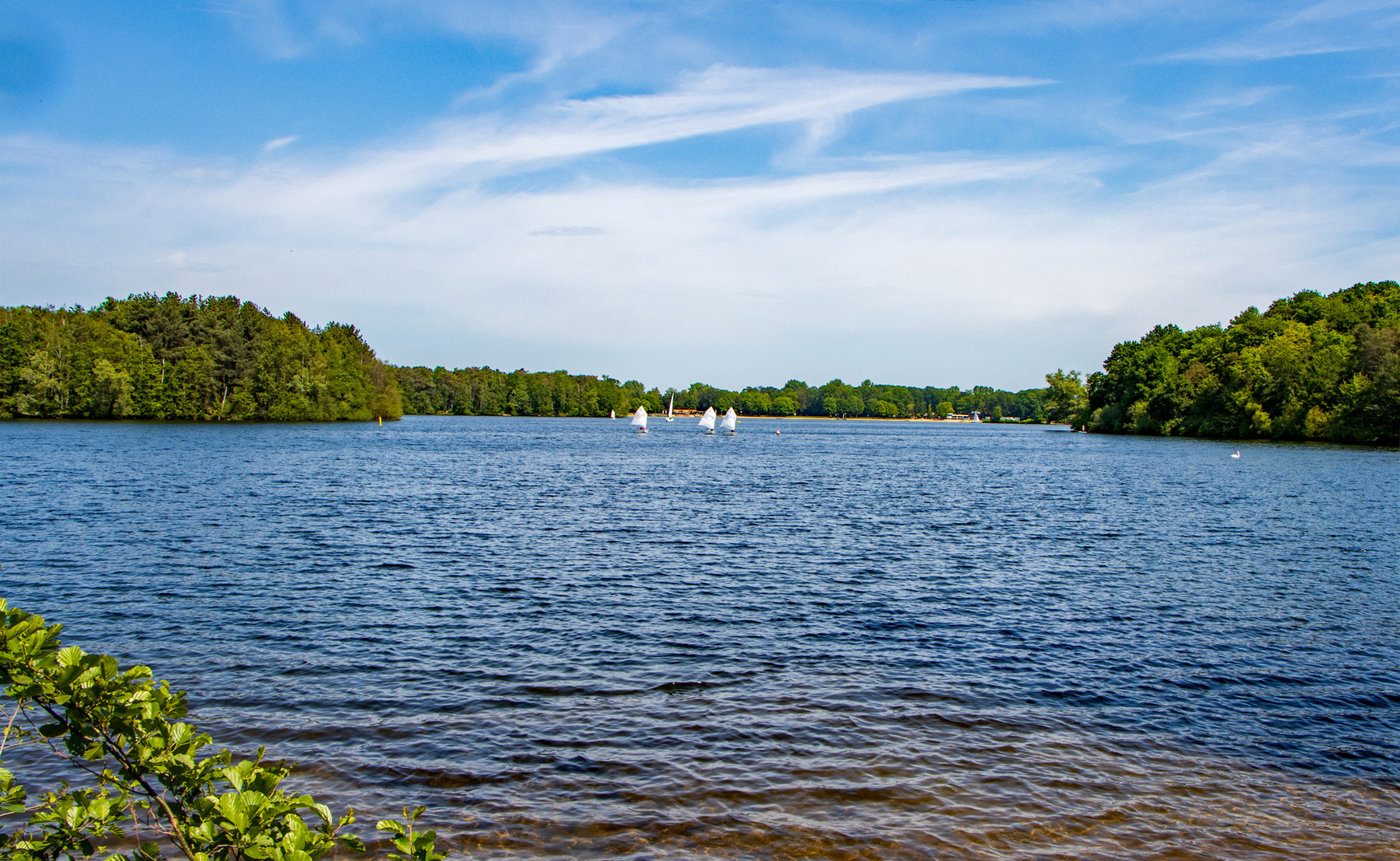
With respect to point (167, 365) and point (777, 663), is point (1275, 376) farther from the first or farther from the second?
point (167, 365)

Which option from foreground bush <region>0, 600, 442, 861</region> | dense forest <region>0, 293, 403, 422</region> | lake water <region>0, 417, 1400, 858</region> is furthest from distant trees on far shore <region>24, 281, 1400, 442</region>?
foreground bush <region>0, 600, 442, 861</region>

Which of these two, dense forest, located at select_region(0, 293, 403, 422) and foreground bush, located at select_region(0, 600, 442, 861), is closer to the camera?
foreground bush, located at select_region(0, 600, 442, 861)

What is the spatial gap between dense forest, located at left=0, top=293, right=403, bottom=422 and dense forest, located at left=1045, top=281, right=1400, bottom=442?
135488 mm

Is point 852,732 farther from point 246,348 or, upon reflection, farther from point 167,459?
point 246,348

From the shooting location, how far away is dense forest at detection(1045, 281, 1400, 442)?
324ft

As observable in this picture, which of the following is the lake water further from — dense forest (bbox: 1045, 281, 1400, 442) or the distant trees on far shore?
the distant trees on far shore

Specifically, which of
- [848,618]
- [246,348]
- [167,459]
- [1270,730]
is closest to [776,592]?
[848,618]

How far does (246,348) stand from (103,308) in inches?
1714

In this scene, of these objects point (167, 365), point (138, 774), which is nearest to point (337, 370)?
point (167, 365)

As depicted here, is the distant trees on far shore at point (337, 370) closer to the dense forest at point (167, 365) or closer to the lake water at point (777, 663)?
the dense forest at point (167, 365)

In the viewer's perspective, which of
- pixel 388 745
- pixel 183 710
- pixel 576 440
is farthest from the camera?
pixel 576 440

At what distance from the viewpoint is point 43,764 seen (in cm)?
1090

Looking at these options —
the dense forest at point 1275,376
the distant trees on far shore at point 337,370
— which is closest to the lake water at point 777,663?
the dense forest at point 1275,376

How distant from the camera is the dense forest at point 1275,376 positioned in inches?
3890
